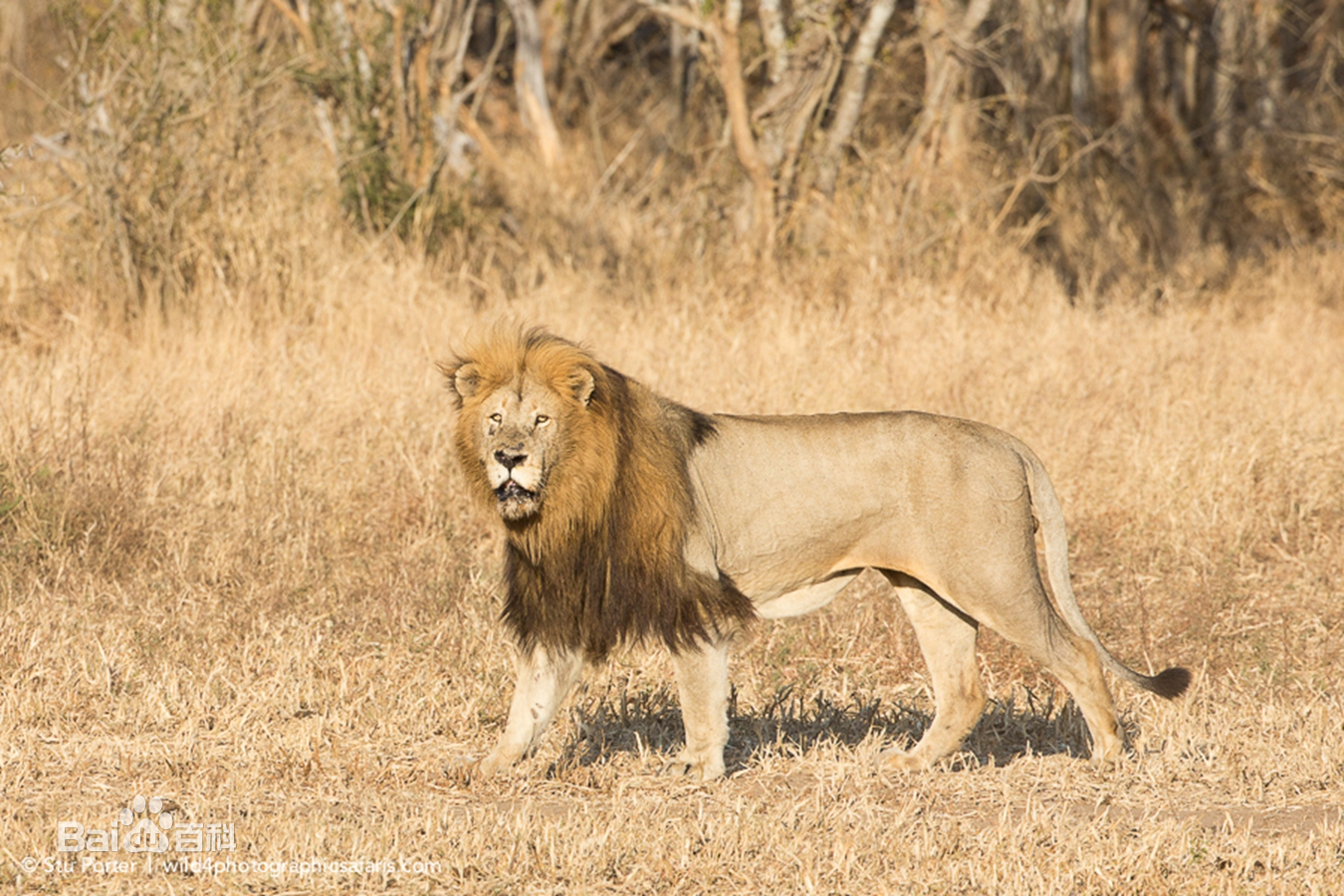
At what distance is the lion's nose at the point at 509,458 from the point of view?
12.8 feet

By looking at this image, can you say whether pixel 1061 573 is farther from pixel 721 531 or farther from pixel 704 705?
pixel 704 705

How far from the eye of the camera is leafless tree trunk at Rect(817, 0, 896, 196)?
1123cm

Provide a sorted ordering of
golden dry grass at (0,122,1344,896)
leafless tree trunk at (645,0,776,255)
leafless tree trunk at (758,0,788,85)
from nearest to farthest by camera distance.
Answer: golden dry grass at (0,122,1344,896) → leafless tree trunk at (645,0,776,255) → leafless tree trunk at (758,0,788,85)

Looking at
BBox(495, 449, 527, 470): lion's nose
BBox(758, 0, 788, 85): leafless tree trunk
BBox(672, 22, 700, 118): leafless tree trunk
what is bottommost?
BBox(495, 449, 527, 470): lion's nose

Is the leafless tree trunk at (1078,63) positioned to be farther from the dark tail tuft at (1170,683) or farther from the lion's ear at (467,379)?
the lion's ear at (467,379)

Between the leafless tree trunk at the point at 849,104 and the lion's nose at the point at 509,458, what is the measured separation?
25.6 ft

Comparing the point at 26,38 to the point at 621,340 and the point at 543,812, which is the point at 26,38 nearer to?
the point at 621,340

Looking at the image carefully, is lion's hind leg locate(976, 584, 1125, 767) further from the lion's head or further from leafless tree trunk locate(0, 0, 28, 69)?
leafless tree trunk locate(0, 0, 28, 69)

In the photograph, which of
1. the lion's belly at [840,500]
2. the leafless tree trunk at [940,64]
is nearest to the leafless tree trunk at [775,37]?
the leafless tree trunk at [940,64]

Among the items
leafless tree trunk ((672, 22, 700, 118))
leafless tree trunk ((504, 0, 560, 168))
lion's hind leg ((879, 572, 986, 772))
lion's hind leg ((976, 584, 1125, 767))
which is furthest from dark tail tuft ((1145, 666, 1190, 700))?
leafless tree trunk ((672, 22, 700, 118))

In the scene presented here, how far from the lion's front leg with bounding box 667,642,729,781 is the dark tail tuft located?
128cm

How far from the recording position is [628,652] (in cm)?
426

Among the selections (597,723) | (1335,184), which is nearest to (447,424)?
(597,723)

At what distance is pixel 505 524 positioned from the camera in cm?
415
